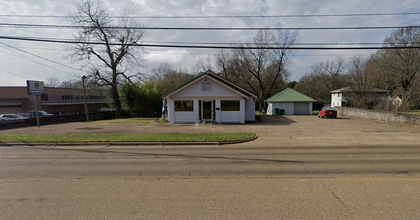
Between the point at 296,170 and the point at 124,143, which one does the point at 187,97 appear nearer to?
the point at 124,143

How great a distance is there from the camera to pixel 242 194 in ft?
→ 15.4

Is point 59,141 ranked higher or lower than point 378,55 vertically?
lower

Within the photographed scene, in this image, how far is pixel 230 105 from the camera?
2061cm

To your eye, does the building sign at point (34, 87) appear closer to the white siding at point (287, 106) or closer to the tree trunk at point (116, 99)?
the tree trunk at point (116, 99)

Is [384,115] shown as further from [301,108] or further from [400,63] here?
[400,63]

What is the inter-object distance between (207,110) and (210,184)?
15482mm

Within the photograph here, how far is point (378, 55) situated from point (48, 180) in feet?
192

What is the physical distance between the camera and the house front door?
811 inches

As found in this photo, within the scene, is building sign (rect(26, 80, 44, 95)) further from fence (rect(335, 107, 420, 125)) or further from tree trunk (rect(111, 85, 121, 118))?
fence (rect(335, 107, 420, 125))

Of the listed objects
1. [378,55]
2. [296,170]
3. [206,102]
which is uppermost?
[378,55]

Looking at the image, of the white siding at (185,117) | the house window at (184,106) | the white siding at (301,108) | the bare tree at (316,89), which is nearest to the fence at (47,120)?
the white siding at (185,117)

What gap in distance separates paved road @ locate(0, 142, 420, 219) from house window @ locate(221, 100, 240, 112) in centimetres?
1183

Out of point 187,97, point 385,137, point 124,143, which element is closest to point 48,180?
point 124,143

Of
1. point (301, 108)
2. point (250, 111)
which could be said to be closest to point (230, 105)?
point (250, 111)
